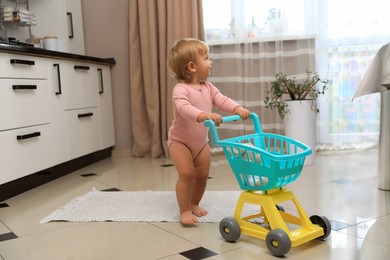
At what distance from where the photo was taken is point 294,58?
3213 millimetres

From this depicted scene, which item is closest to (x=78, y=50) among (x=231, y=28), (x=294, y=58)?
(x=231, y=28)

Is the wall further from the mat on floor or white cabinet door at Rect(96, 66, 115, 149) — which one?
the mat on floor

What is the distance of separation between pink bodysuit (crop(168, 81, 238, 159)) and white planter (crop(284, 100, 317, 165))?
1.19 m

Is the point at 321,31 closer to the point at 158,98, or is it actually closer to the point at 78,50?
the point at 158,98

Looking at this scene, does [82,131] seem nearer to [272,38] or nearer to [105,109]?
[105,109]

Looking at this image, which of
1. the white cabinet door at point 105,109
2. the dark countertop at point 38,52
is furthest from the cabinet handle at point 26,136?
the white cabinet door at point 105,109

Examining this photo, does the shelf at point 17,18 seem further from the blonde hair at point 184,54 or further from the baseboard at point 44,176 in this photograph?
the blonde hair at point 184,54

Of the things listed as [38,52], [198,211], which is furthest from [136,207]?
[38,52]

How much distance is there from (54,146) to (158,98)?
3.15 feet

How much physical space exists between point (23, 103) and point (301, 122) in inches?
68.7

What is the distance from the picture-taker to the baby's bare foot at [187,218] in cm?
170

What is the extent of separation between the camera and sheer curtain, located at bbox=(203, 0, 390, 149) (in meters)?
3.11

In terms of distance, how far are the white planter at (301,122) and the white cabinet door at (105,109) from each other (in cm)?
143

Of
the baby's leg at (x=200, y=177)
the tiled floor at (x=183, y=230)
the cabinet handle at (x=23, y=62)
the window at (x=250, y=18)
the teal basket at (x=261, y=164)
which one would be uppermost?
the window at (x=250, y=18)
